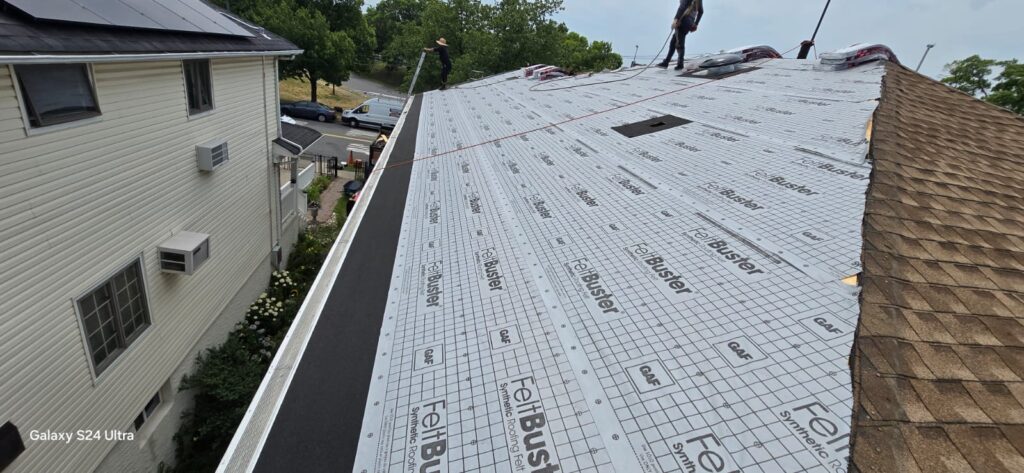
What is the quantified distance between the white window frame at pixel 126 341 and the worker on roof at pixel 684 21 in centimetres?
1231

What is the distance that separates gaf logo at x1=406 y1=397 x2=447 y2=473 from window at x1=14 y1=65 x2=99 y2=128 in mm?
4364

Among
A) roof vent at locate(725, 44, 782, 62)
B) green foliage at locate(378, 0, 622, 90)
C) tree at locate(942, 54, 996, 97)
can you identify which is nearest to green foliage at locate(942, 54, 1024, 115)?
tree at locate(942, 54, 996, 97)

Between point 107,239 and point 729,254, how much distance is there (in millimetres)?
6373

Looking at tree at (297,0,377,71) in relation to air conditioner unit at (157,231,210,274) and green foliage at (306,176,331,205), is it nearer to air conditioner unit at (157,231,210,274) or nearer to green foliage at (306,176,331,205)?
green foliage at (306,176,331,205)

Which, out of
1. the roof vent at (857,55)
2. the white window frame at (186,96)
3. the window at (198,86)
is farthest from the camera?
the roof vent at (857,55)

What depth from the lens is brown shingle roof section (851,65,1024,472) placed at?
1708 millimetres

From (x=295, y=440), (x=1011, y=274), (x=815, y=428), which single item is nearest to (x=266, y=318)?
(x=295, y=440)

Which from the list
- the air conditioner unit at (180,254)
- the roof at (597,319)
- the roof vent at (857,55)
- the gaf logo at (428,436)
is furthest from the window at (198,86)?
the roof vent at (857,55)

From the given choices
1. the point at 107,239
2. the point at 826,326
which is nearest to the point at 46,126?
the point at 107,239

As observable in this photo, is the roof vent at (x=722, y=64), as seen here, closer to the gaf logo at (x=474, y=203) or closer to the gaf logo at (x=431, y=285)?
the gaf logo at (x=474, y=203)

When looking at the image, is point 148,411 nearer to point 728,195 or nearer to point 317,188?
point 728,195

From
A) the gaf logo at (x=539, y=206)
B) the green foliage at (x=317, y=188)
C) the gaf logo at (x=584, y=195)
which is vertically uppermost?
the gaf logo at (x=584, y=195)

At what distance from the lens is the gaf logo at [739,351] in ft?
7.72

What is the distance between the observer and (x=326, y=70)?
29.0 metres
